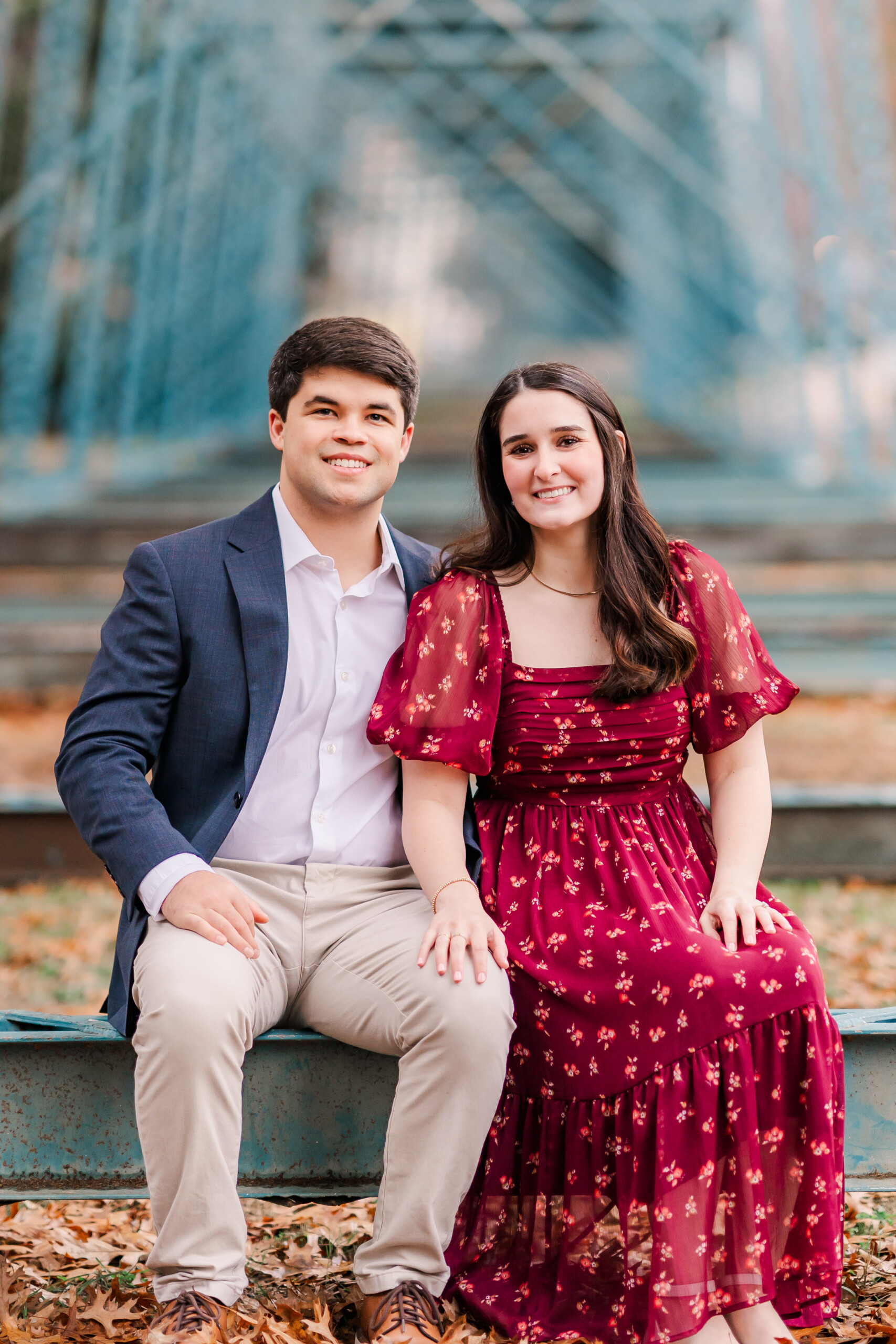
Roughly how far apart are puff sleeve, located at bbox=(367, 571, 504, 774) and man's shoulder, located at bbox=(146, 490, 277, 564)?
285 millimetres

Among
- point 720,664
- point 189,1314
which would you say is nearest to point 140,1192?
point 189,1314

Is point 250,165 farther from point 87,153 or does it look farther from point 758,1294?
point 758,1294

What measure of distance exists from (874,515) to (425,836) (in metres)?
7.51

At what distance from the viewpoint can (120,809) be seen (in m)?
2.06

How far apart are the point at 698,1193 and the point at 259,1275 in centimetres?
80

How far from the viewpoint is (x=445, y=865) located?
2104 mm

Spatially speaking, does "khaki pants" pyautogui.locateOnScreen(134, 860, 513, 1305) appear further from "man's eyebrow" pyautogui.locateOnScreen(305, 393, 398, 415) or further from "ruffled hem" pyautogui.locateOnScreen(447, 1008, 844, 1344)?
"man's eyebrow" pyautogui.locateOnScreen(305, 393, 398, 415)

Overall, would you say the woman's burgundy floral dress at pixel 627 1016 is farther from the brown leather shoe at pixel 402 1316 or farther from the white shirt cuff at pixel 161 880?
the white shirt cuff at pixel 161 880

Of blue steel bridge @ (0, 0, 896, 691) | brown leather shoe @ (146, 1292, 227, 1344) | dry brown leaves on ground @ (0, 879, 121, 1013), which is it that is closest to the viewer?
brown leather shoe @ (146, 1292, 227, 1344)

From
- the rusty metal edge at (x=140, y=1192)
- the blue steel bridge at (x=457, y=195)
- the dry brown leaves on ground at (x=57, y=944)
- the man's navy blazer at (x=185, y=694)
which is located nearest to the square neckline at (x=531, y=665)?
the man's navy blazer at (x=185, y=694)


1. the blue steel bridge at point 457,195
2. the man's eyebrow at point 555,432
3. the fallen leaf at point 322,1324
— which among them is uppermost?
the blue steel bridge at point 457,195

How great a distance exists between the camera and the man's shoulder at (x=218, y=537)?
2244 mm

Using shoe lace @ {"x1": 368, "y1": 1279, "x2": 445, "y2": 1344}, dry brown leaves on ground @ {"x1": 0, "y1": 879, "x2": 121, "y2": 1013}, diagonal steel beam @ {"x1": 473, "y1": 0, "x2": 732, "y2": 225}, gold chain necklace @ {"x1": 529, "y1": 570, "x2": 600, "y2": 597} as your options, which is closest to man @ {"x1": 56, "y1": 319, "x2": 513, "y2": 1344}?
shoe lace @ {"x1": 368, "y1": 1279, "x2": 445, "y2": 1344}

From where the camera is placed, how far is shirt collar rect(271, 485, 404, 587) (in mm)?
2303
